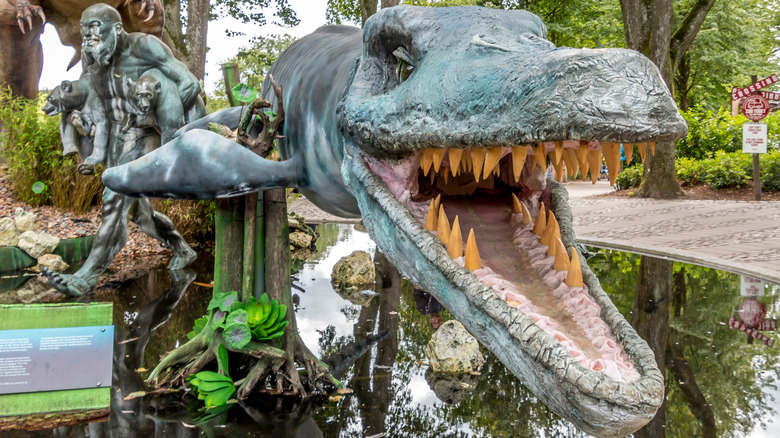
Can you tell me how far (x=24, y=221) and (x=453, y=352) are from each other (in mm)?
6061

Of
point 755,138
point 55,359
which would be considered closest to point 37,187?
point 55,359

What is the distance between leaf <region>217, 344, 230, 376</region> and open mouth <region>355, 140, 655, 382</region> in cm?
162

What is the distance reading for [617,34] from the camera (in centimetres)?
2144

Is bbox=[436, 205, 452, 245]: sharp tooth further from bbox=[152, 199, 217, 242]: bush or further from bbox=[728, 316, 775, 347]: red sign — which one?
bbox=[152, 199, 217, 242]: bush

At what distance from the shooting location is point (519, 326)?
5.63ft

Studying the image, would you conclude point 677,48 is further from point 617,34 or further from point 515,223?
point 515,223

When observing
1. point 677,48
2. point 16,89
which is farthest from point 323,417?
point 677,48

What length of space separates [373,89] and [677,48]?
1409 cm

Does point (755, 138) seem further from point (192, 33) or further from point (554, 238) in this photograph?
point (554, 238)

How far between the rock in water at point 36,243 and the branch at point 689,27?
44.7 ft

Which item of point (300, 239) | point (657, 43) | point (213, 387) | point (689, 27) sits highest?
point (689, 27)

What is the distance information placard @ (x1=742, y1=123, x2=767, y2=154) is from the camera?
475 inches

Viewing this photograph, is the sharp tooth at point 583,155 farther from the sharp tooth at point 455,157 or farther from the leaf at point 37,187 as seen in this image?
the leaf at point 37,187

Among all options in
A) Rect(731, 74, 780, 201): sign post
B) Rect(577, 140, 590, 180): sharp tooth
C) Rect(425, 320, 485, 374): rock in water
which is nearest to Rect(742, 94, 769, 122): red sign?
Rect(731, 74, 780, 201): sign post
